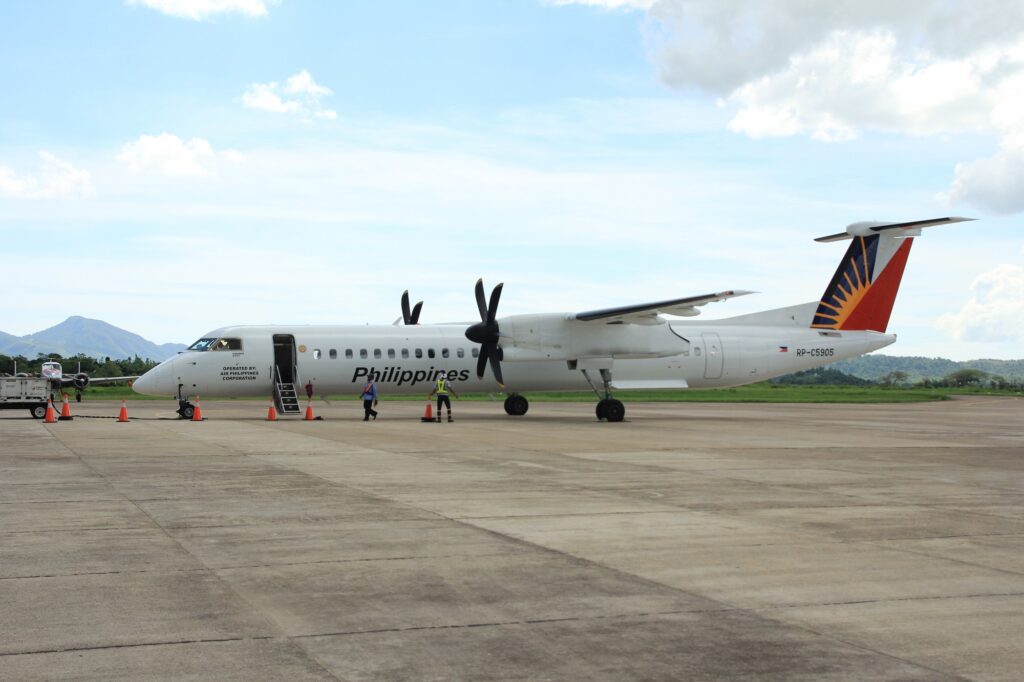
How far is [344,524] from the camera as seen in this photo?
10.5 m

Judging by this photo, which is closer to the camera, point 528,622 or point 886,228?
point 528,622

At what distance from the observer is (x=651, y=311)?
97.3 feet

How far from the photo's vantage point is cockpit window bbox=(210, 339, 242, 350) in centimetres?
3002

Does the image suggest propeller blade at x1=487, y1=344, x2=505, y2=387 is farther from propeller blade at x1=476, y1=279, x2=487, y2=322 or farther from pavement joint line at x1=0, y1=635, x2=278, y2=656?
pavement joint line at x1=0, y1=635, x2=278, y2=656

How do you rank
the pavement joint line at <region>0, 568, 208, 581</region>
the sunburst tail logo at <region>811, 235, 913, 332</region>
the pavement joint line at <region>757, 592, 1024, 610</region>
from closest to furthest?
the pavement joint line at <region>757, 592, 1024, 610</region>, the pavement joint line at <region>0, 568, 208, 581</region>, the sunburst tail logo at <region>811, 235, 913, 332</region>

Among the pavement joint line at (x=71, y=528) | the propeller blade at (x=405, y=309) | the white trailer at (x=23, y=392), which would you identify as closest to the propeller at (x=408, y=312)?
the propeller blade at (x=405, y=309)

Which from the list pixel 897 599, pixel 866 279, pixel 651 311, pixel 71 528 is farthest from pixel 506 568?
pixel 866 279

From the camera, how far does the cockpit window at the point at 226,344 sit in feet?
98.5

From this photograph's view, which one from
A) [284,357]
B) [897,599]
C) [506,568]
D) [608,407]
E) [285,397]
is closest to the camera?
[897,599]

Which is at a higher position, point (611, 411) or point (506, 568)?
point (611, 411)

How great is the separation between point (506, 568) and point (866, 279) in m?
28.0

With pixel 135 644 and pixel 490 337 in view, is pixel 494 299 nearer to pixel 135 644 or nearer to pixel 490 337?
pixel 490 337

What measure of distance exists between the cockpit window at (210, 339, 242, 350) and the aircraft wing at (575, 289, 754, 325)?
10251mm

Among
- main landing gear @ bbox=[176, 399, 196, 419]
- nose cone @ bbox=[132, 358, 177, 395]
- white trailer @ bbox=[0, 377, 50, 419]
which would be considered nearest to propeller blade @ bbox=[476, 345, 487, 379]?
main landing gear @ bbox=[176, 399, 196, 419]
